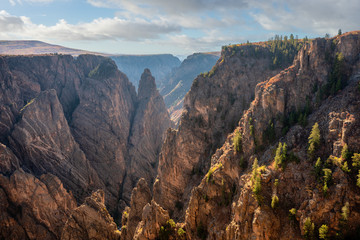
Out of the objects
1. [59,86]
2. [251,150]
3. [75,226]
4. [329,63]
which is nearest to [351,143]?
[251,150]

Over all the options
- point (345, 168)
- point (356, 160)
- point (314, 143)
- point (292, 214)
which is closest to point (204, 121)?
point (314, 143)

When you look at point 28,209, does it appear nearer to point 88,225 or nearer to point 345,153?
point 88,225

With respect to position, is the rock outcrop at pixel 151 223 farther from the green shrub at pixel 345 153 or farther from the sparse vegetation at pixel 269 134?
the green shrub at pixel 345 153

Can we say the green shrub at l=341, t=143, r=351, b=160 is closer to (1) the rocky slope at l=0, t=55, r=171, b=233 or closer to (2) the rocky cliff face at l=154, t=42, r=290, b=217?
(2) the rocky cliff face at l=154, t=42, r=290, b=217

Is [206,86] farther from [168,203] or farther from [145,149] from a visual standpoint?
[145,149]

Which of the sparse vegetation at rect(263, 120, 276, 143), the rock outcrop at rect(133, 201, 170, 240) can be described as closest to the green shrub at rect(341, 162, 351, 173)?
the sparse vegetation at rect(263, 120, 276, 143)

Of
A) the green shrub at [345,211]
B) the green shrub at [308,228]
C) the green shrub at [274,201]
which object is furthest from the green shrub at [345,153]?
the green shrub at [274,201]
